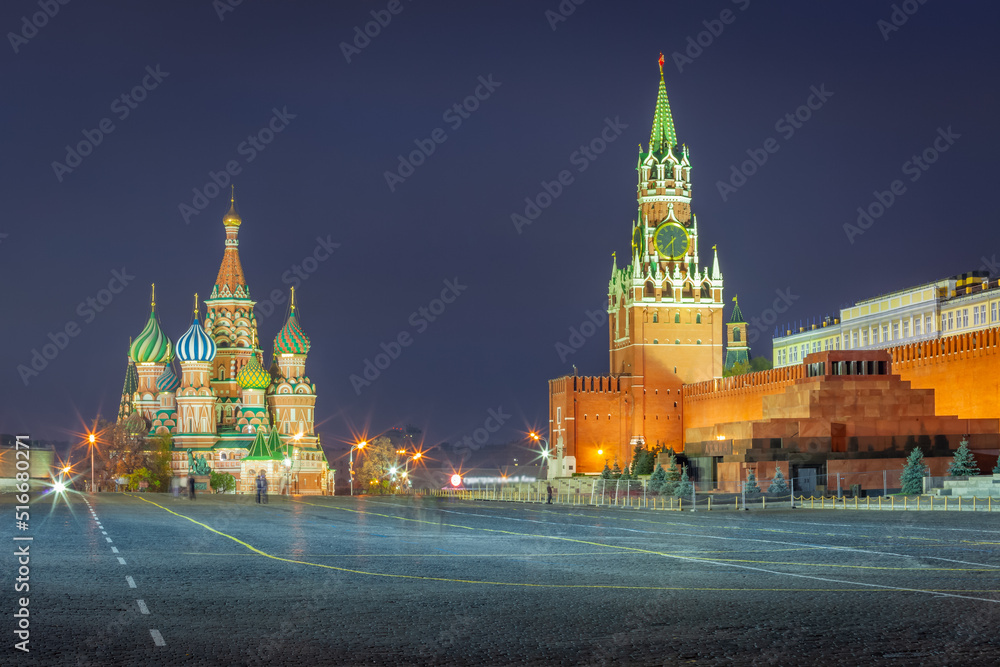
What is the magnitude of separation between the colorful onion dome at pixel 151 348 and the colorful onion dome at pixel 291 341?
8435 mm

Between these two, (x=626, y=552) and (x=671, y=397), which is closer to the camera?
(x=626, y=552)

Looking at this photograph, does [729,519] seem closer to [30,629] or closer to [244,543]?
[244,543]

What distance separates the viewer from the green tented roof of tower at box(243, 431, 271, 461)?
8075cm

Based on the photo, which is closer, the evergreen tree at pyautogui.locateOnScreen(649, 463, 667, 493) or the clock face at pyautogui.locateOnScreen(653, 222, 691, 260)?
the evergreen tree at pyautogui.locateOnScreen(649, 463, 667, 493)

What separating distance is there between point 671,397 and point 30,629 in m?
79.6

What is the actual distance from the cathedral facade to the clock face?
26475 millimetres

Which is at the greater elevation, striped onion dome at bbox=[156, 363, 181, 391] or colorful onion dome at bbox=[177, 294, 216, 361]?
colorful onion dome at bbox=[177, 294, 216, 361]

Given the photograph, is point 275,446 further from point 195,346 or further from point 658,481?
point 658,481

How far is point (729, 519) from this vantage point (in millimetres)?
26047

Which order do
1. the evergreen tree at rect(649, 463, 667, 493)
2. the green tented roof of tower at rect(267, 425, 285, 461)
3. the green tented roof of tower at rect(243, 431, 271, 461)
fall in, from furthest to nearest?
1. the green tented roof of tower at rect(267, 425, 285, 461)
2. the green tented roof of tower at rect(243, 431, 271, 461)
3. the evergreen tree at rect(649, 463, 667, 493)

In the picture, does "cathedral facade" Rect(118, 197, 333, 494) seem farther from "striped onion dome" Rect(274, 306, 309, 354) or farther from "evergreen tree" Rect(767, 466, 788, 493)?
"evergreen tree" Rect(767, 466, 788, 493)

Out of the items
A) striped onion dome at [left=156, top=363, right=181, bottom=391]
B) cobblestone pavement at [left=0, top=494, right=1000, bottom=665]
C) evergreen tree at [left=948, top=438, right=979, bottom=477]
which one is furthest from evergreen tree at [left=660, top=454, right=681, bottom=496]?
striped onion dome at [left=156, top=363, right=181, bottom=391]

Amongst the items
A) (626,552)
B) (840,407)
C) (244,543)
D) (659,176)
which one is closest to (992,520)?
(626,552)

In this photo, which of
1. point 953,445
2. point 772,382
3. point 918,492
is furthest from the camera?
point 772,382
